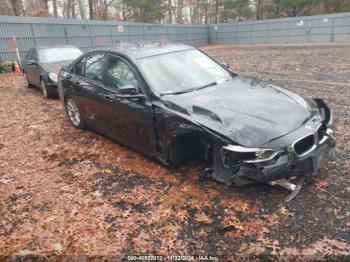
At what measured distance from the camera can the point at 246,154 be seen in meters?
3.08

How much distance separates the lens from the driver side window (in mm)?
4259

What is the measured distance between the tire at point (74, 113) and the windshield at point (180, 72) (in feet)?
6.66

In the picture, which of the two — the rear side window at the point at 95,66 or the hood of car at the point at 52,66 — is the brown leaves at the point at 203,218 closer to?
the rear side window at the point at 95,66

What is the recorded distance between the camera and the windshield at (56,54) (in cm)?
918

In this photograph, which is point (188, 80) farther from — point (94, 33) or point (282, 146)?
point (94, 33)

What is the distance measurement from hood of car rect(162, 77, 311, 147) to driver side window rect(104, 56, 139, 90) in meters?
0.71

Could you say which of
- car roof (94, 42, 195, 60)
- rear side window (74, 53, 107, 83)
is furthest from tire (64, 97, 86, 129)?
car roof (94, 42, 195, 60)

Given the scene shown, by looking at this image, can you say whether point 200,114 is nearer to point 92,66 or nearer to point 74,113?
point 92,66

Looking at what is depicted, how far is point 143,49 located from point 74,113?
216cm

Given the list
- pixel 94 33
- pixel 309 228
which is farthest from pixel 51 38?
pixel 309 228

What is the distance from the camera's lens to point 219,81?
4438mm

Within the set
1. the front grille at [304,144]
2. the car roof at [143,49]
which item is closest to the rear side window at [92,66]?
the car roof at [143,49]

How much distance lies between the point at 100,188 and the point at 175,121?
51.1 inches

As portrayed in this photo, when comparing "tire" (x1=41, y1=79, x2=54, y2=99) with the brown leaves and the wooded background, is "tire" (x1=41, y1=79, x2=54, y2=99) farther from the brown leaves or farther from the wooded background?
the wooded background
